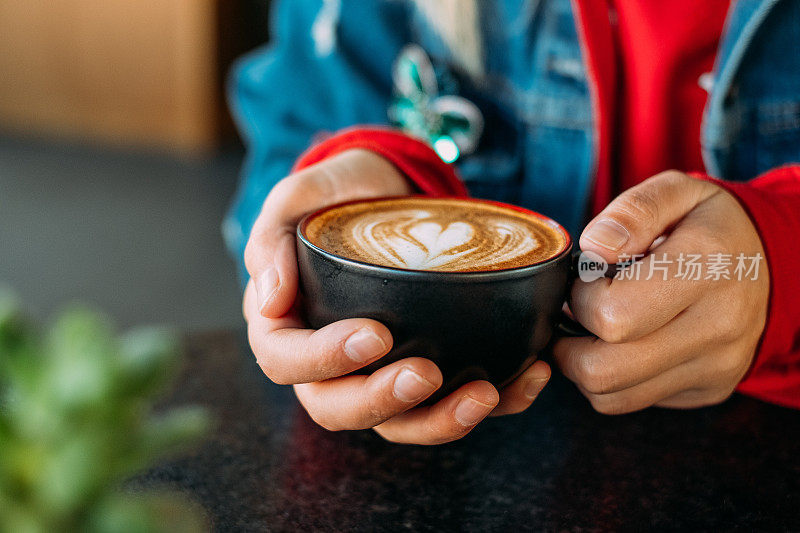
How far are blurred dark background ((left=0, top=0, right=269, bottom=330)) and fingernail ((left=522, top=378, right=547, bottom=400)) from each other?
2.15 meters

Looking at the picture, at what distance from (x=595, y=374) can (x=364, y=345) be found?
220 millimetres

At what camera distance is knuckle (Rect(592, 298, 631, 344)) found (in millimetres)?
550

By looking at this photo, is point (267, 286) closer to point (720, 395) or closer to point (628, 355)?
point (628, 355)

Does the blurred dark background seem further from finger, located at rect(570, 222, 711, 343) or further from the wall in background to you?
finger, located at rect(570, 222, 711, 343)

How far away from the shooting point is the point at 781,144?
922 millimetres

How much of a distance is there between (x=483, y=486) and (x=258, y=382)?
265mm

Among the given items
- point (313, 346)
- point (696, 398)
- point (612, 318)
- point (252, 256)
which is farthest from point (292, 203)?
point (696, 398)

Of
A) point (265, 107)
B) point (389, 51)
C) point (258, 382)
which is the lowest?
point (258, 382)

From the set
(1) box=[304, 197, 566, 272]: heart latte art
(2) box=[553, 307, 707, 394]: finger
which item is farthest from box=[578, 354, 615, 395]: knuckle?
(1) box=[304, 197, 566, 272]: heart latte art

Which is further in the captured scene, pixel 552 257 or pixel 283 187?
pixel 283 187

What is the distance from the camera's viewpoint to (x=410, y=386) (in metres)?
0.49

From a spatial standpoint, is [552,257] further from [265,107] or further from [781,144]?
[265,107]

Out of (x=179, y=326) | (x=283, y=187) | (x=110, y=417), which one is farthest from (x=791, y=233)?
(x=179, y=326)

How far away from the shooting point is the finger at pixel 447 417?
51 centimetres
